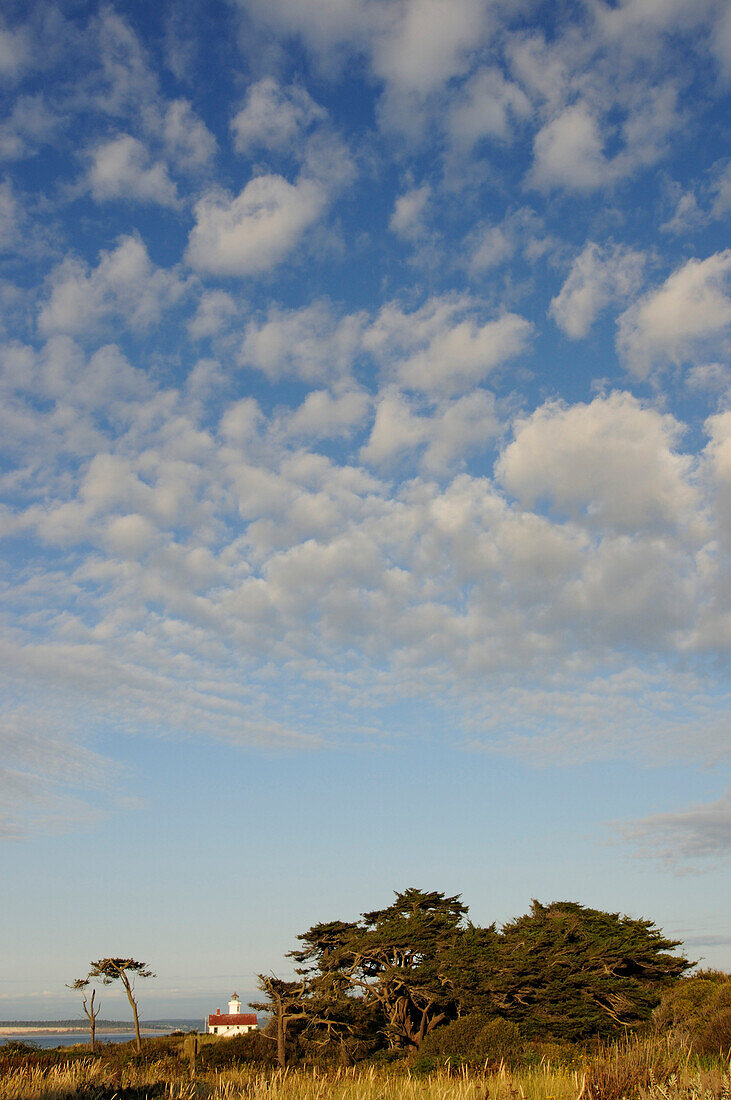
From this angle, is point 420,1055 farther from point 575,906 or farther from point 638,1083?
point 638,1083

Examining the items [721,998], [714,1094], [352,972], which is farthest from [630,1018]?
[714,1094]

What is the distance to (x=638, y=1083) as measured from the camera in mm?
8742

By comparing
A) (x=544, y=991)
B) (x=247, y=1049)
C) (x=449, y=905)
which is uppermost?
(x=449, y=905)

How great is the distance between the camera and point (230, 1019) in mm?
83312

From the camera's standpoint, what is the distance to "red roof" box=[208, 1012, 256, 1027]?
270 feet

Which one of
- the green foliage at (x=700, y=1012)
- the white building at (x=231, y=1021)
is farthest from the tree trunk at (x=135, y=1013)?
the white building at (x=231, y=1021)

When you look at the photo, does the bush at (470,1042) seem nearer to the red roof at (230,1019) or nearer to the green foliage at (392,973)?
the green foliage at (392,973)

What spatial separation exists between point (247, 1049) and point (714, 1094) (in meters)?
31.6

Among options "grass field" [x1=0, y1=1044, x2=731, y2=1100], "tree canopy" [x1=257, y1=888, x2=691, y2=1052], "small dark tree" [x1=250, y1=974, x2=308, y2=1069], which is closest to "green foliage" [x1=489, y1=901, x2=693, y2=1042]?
"tree canopy" [x1=257, y1=888, x2=691, y2=1052]

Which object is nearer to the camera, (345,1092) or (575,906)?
(345,1092)

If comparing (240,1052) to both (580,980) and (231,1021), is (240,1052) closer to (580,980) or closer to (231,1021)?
(580,980)

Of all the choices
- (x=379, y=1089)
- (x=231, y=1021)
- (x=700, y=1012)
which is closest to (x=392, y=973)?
(x=700, y=1012)

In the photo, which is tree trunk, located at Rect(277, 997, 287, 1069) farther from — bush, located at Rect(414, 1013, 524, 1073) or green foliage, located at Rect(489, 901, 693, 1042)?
green foliage, located at Rect(489, 901, 693, 1042)

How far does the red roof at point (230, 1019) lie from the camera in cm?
8244
